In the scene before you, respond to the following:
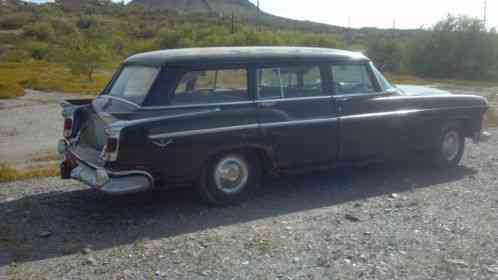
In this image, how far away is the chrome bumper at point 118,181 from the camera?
17.9 ft

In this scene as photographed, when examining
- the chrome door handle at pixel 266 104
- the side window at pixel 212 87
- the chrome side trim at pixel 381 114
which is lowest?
the chrome side trim at pixel 381 114

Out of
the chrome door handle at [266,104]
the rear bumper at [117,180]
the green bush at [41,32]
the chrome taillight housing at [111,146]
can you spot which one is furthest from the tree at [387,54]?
the chrome taillight housing at [111,146]

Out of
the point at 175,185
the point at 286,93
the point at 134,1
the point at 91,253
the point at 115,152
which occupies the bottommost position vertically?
the point at 91,253

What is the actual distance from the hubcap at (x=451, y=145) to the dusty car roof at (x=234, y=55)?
1.98 meters

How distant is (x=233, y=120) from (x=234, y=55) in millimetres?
762

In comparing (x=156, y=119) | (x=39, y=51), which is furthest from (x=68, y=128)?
(x=39, y=51)

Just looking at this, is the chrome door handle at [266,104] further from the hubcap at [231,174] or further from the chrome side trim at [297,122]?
the hubcap at [231,174]

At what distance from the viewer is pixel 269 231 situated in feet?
17.8

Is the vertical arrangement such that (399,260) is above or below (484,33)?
below

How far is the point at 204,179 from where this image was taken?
6086mm

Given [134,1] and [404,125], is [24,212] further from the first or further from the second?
[134,1]

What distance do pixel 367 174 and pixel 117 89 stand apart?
11.4 ft

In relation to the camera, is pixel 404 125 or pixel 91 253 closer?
pixel 91 253

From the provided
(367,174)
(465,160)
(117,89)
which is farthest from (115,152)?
(465,160)
